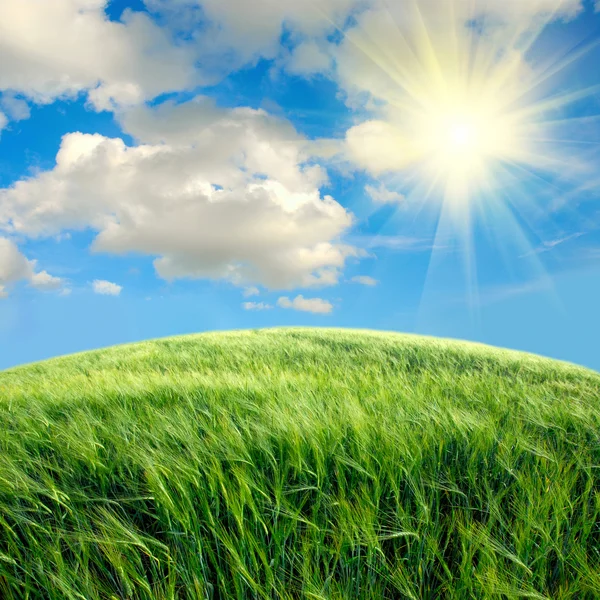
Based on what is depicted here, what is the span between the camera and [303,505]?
181 cm

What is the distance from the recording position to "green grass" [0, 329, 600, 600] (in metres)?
1.46

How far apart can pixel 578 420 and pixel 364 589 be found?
2.19 m

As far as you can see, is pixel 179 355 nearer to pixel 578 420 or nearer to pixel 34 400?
pixel 34 400

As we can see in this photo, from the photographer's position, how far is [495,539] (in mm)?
1640

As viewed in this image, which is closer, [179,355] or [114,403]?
[114,403]

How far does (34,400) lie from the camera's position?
346cm

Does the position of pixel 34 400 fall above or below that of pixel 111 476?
above

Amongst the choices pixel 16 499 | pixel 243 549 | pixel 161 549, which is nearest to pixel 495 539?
pixel 243 549

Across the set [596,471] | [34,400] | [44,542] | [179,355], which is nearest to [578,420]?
[596,471]

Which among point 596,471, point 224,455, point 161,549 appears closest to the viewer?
point 161,549

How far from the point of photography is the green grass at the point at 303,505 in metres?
1.46

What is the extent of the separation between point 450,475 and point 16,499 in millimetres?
2020

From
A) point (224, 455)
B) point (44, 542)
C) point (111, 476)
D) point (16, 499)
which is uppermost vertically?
point (224, 455)

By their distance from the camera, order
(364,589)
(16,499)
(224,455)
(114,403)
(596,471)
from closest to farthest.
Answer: (364,589) < (16,499) < (224,455) < (596,471) < (114,403)
